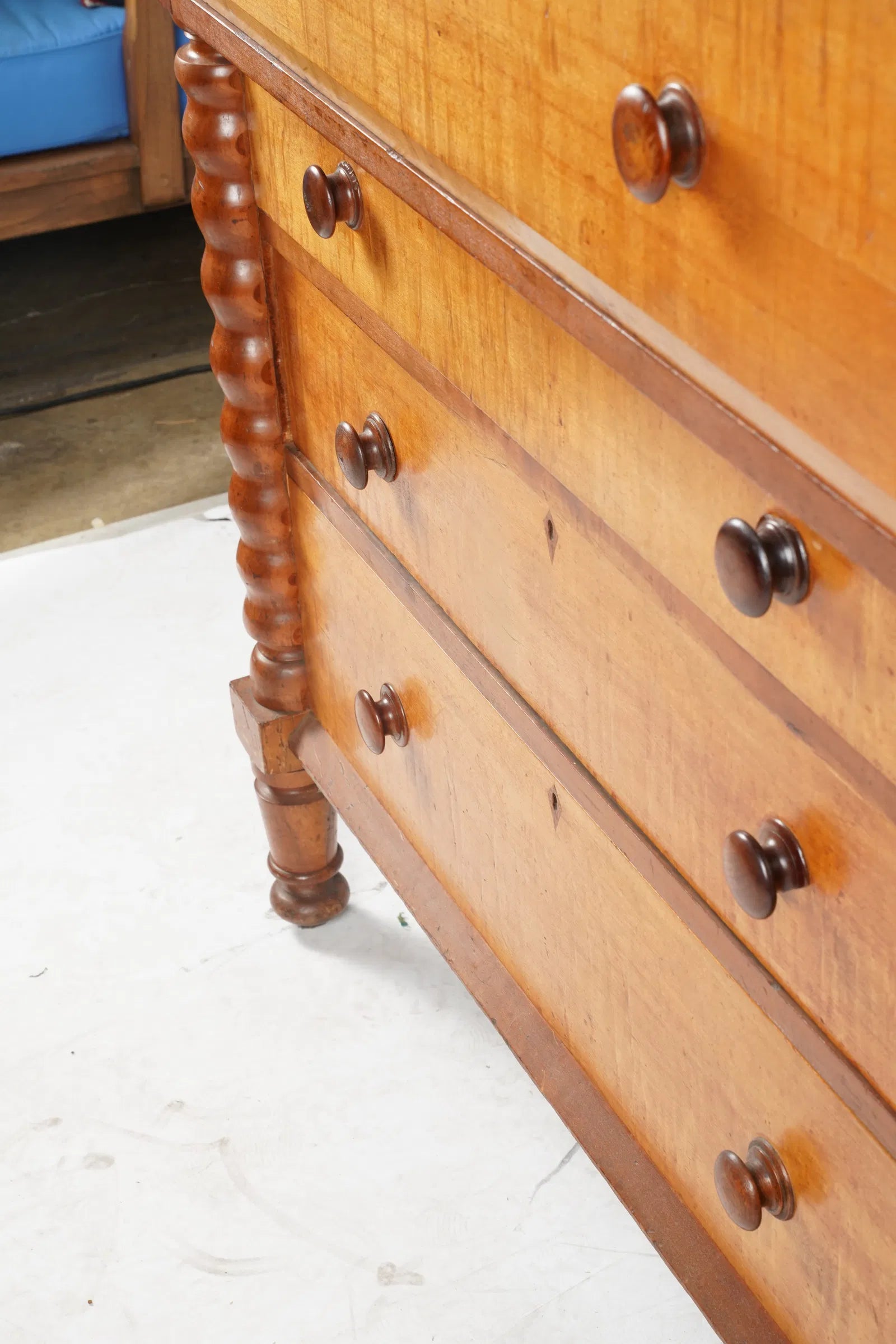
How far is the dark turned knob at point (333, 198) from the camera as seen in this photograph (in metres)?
0.83

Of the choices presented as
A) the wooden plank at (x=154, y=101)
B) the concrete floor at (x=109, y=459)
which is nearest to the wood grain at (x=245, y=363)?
the concrete floor at (x=109, y=459)

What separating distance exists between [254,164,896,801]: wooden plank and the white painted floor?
655 mm

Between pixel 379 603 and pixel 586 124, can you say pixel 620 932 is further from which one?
pixel 586 124

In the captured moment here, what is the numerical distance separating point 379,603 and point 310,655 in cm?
20

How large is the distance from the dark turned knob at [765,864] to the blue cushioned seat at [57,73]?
2051 millimetres

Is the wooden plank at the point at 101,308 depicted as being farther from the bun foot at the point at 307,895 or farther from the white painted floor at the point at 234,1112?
the bun foot at the point at 307,895

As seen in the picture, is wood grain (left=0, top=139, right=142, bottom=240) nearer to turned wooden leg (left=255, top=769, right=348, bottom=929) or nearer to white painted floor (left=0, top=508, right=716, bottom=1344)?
white painted floor (left=0, top=508, right=716, bottom=1344)

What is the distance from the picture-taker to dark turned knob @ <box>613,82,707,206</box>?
1.69 ft

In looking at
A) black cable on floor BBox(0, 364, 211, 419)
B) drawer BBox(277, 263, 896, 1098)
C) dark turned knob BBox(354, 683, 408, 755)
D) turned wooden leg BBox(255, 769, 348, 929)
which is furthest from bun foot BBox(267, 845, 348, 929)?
black cable on floor BBox(0, 364, 211, 419)

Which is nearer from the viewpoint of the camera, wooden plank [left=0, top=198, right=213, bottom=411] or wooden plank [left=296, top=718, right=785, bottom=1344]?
wooden plank [left=296, top=718, right=785, bottom=1344]

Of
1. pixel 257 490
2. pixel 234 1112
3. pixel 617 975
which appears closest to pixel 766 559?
pixel 617 975

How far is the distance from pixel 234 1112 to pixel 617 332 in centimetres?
83

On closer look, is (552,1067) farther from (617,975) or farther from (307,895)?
(307,895)

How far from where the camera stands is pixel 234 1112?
1.22m
